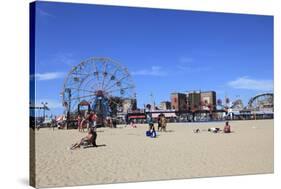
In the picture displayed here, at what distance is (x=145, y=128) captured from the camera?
1243cm

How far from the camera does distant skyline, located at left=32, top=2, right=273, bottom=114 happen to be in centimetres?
967

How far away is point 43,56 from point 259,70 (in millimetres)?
5412

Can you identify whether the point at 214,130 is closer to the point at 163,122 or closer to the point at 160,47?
the point at 163,122

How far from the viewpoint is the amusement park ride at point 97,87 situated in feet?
34.2

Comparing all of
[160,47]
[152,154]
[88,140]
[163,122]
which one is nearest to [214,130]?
[163,122]

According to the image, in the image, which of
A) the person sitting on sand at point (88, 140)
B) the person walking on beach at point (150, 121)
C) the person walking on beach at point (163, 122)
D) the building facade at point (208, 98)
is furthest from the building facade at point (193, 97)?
the person sitting on sand at point (88, 140)

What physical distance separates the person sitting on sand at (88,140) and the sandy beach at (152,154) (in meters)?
0.10

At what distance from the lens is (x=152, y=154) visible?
10.8 meters

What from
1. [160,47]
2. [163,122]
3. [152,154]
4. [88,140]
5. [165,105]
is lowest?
[152,154]

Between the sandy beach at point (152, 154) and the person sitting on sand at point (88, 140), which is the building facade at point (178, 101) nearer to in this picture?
the sandy beach at point (152, 154)

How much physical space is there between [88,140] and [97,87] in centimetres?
182

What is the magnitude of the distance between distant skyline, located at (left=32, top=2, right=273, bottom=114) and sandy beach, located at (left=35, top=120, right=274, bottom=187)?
0.85 m

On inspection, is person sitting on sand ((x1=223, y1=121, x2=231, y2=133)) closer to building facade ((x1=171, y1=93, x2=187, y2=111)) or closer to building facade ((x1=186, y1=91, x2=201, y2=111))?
building facade ((x1=186, y1=91, x2=201, y2=111))

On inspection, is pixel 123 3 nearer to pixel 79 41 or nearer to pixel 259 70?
pixel 79 41
